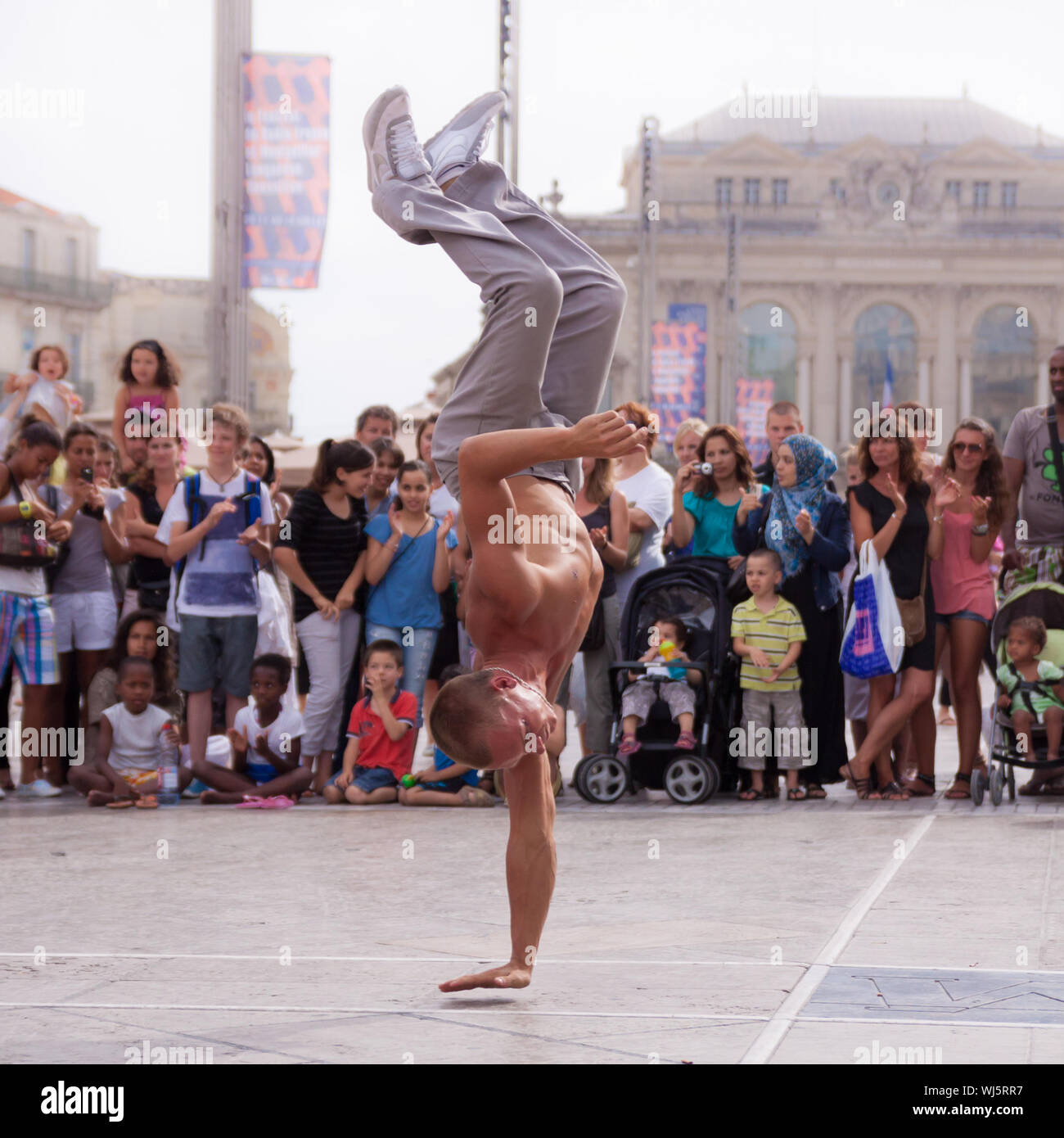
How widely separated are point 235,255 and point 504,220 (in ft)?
27.4

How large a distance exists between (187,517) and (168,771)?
1.38m

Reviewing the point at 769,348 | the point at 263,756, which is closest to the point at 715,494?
the point at 263,756

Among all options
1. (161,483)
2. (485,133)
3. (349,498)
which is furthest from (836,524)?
(485,133)

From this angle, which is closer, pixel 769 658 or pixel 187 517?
pixel 769 658

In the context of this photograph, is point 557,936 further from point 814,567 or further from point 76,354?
point 76,354

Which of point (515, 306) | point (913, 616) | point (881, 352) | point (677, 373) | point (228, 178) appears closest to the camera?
point (515, 306)

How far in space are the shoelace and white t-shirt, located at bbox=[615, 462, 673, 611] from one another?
4.82 metres

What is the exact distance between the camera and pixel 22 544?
30.1 ft

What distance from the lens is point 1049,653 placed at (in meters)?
8.98

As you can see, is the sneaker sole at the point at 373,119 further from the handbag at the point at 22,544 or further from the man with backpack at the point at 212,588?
the handbag at the point at 22,544

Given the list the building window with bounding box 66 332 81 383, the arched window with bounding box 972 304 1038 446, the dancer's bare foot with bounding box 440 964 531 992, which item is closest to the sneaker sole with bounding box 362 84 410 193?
the dancer's bare foot with bounding box 440 964 531 992

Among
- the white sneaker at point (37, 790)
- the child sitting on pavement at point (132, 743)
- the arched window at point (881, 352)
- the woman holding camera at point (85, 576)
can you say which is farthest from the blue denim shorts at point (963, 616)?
the arched window at point (881, 352)

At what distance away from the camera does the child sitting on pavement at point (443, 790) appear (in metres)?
8.97

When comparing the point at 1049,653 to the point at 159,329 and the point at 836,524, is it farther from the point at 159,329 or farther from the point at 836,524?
the point at 159,329
